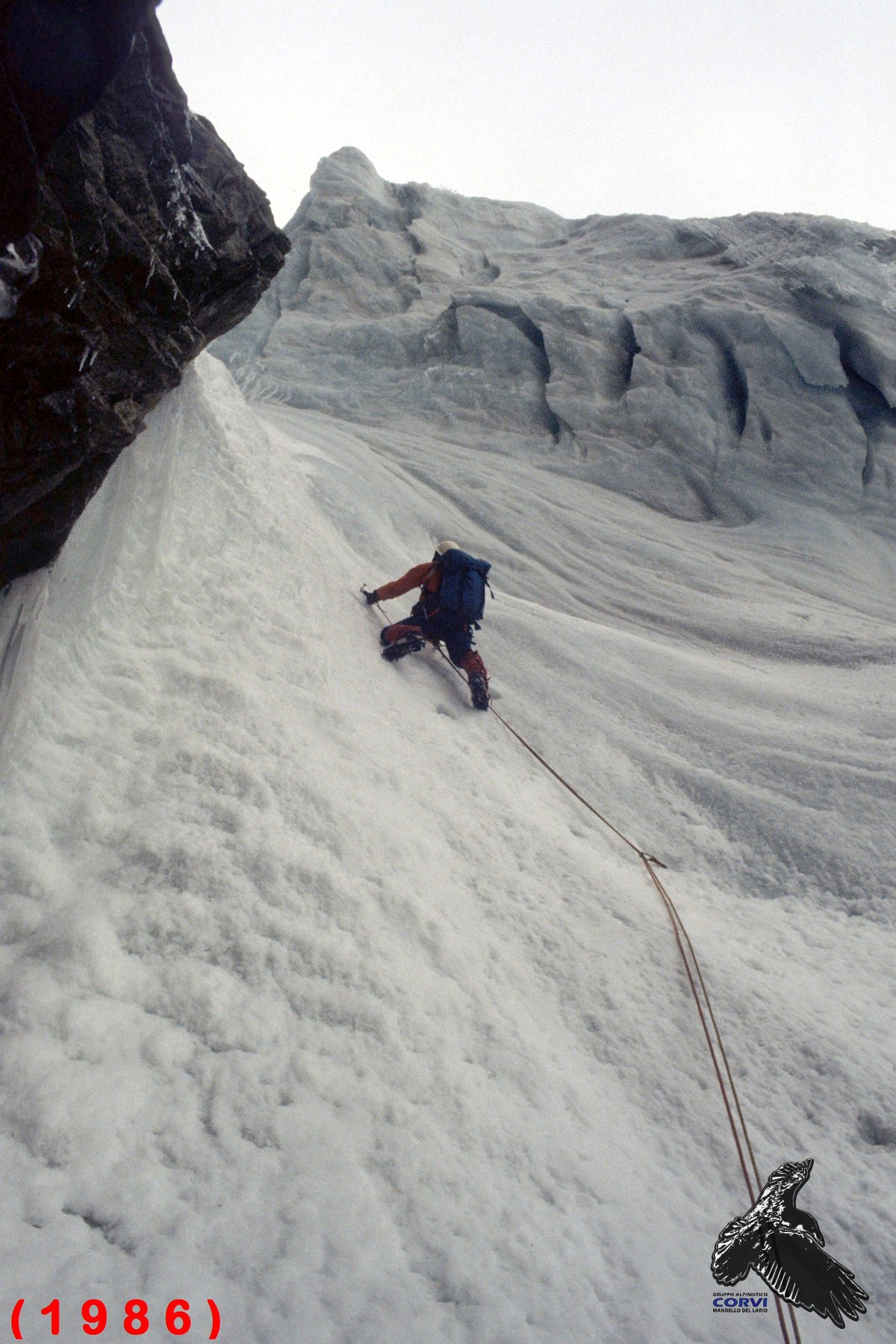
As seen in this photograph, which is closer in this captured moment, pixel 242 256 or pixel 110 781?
pixel 110 781

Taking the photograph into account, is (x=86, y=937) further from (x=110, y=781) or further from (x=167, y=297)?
(x=167, y=297)

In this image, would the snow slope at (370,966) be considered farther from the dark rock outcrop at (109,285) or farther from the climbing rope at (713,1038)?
the dark rock outcrop at (109,285)

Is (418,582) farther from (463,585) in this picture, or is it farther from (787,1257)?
(787,1257)

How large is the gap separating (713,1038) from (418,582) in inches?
123

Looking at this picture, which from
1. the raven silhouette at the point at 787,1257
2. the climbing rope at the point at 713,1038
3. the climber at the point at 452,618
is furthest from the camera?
the climber at the point at 452,618

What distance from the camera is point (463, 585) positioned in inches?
174

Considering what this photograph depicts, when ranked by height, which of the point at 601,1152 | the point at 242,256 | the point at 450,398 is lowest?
the point at 601,1152

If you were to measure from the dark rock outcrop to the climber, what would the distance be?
2.16 m

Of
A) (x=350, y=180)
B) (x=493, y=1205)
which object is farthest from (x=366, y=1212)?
(x=350, y=180)

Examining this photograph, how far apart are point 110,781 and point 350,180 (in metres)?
16.8

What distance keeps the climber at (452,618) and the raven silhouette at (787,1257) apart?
2.78 m

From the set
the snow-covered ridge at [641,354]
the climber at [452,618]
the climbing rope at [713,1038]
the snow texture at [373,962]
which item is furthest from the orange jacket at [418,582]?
the snow-covered ridge at [641,354]

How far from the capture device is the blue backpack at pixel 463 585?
14.4 feet

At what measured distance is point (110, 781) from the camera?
7.79ft
